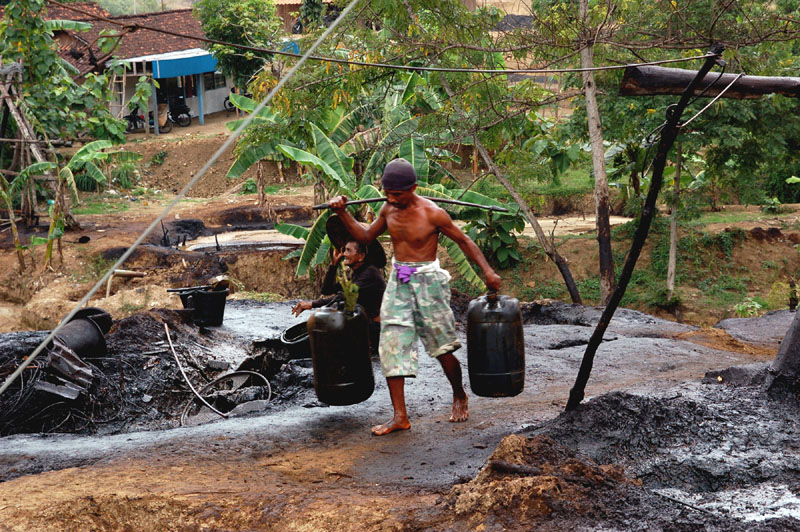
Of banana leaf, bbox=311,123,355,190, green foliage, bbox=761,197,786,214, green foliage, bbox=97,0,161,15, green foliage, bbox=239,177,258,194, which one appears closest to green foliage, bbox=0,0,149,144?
green foliage, bbox=239,177,258,194

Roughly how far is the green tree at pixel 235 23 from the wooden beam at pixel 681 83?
19.8m

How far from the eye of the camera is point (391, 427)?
17.8ft

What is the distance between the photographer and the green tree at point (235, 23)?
24.5m

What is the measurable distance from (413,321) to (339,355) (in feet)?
1.84

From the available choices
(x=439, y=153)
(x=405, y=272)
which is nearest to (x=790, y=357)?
(x=405, y=272)

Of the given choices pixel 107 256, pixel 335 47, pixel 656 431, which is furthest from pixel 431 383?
pixel 107 256

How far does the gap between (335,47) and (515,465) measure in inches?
342

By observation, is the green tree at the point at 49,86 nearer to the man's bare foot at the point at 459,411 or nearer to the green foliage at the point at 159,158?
the green foliage at the point at 159,158

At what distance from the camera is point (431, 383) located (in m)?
7.07

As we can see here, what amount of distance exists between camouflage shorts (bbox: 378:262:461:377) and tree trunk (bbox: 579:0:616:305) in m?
6.87

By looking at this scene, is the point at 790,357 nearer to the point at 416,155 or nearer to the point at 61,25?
the point at 416,155

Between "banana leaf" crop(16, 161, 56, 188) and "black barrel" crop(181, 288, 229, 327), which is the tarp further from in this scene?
"black barrel" crop(181, 288, 229, 327)

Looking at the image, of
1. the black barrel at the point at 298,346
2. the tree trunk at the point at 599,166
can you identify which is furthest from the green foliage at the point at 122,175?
the black barrel at the point at 298,346

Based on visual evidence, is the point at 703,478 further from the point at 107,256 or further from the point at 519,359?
the point at 107,256
